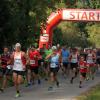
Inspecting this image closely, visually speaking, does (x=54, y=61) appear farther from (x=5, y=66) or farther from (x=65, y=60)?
(x=65, y=60)

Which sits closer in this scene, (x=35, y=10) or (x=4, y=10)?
(x=4, y=10)

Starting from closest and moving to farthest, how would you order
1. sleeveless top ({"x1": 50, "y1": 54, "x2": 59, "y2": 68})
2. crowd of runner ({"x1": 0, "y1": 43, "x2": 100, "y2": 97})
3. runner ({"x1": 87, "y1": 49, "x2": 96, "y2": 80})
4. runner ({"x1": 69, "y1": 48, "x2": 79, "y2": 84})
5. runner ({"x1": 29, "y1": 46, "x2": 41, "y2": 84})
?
crowd of runner ({"x1": 0, "y1": 43, "x2": 100, "y2": 97}) < sleeveless top ({"x1": 50, "y1": 54, "x2": 59, "y2": 68}) < runner ({"x1": 29, "y1": 46, "x2": 41, "y2": 84}) < runner ({"x1": 69, "y1": 48, "x2": 79, "y2": 84}) < runner ({"x1": 87, "y1": 49, "x2": 96, "y2": 80})

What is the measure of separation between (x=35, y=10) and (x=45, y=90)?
704 centimetres

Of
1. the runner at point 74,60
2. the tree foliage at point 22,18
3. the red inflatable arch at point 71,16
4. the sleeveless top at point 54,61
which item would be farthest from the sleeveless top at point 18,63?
the red inflatable arch at point 71,16

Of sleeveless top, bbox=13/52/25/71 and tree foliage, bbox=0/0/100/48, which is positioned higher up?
tree foliage, bbox=0/0/100/48

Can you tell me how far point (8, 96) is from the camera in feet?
54.1

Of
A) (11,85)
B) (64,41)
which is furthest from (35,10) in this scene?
(64,41)

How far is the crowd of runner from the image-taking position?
54.4ft

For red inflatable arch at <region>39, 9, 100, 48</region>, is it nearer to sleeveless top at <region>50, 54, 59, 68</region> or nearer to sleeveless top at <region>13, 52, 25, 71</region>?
sleeveless top at <region>50, 54, 59, 68</region>

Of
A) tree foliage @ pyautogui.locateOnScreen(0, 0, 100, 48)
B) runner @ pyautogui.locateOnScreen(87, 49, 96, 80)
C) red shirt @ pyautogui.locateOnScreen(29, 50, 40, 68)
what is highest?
tree foliage @ pyautogui.locateOnScreen(0, 0, 100, 48)

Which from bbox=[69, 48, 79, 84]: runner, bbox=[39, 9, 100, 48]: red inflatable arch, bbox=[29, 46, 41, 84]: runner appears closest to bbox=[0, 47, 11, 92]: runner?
bbox=[29, 46, 41, 84]: runner

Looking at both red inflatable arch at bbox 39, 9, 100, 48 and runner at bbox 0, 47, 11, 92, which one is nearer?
runner at bbox 0, 47, 11, 92

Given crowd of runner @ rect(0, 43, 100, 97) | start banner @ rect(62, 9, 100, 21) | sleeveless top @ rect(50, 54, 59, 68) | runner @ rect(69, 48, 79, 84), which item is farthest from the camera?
start banner @ rect(62, 9, 100, 21)

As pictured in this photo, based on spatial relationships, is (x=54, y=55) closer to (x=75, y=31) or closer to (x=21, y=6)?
(x=21, y=6)
